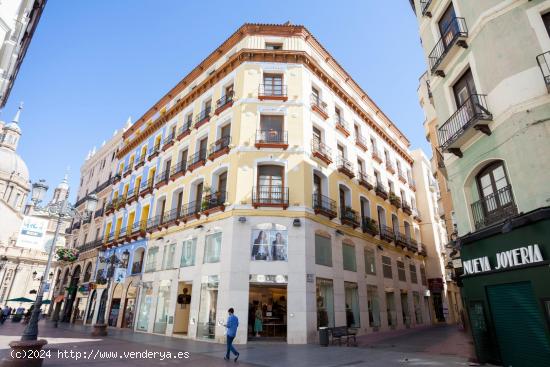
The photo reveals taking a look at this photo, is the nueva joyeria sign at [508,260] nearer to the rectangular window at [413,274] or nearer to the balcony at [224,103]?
the balcony at [224,103]

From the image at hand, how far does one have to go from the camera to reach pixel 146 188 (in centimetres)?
2631

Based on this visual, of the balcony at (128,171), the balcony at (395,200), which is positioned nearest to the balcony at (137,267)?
the balcony at (128,171)

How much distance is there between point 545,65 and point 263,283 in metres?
14.0

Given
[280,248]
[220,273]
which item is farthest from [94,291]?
[280,248]

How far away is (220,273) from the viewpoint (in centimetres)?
1672

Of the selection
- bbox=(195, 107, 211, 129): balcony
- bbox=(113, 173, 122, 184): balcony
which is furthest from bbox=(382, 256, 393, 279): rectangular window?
bbox=(113, 173, 122, 184): balcony

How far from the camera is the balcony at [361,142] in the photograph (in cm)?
2508

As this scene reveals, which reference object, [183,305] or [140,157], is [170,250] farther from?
[140,157]

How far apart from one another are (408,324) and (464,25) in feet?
71.5

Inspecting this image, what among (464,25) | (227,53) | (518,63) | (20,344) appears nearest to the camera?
(20,344)

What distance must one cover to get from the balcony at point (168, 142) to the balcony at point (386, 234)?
1843 cm

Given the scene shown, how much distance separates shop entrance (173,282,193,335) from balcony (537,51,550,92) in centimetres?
1936

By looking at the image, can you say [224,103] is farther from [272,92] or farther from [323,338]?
[323,338]

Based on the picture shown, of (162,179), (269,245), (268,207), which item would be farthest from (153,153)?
(269,245)
